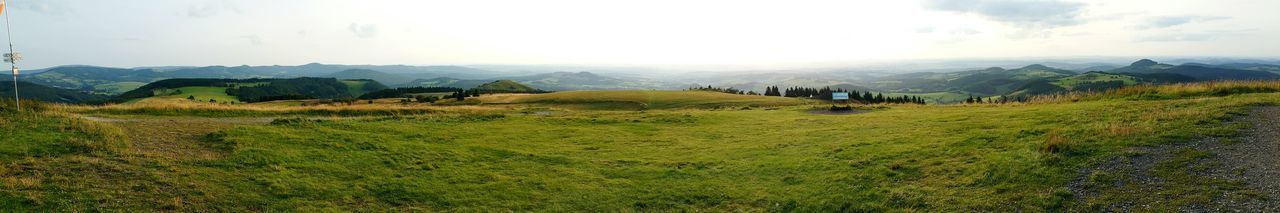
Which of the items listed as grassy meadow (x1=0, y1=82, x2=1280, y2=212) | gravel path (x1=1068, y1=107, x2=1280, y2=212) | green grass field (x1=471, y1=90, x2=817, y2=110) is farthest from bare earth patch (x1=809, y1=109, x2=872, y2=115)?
green grass field (x1=471, y1=90, x2=817, y2=110)

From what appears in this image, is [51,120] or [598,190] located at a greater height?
[51,120]

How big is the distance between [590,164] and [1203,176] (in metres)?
13.0

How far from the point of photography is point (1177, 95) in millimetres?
25703

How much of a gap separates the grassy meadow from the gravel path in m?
0.32

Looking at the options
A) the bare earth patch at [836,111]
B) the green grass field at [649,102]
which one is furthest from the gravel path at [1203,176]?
the green grass field at [649,102]

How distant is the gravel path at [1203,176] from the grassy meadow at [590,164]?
12.7 inches

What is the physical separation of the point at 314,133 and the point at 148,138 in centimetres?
453

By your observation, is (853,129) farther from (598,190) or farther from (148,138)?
(148,138)

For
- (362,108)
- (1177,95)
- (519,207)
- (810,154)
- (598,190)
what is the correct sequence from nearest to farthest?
(519,207), (598,190), (810,154), (1177,95), (362,108)

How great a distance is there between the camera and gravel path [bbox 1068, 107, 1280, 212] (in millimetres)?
8883

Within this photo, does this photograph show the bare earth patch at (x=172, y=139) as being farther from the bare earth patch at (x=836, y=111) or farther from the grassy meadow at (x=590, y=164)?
the bare earth patch at (x=836, y=111)

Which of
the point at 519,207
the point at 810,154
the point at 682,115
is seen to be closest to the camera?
the point at 519,207

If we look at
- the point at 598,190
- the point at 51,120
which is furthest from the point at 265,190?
the point at 51,120

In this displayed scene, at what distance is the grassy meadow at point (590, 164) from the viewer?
459 inches
